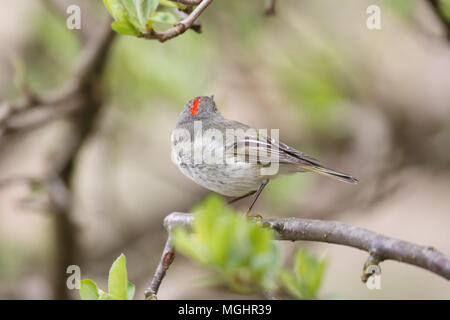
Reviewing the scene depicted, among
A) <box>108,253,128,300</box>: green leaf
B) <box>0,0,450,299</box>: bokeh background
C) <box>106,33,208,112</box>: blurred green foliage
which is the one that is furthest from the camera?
<box>0,0,450,299</box>: bokeh background

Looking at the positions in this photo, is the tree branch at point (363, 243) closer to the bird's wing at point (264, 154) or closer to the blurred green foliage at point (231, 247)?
the blurred green foliage at point (231, 247)

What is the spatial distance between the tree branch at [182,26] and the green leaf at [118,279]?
0.50 metres

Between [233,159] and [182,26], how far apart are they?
476mm

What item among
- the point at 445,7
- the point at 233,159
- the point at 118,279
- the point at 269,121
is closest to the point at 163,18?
the point at 233,159

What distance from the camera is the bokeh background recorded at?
113 inches

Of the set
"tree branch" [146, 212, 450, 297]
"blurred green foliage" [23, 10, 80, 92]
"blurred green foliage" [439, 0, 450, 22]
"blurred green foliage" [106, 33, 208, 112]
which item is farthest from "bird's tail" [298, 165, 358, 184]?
"blurred green foliage" [23, 10, 80, 92]

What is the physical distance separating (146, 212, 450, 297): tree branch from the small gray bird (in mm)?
277

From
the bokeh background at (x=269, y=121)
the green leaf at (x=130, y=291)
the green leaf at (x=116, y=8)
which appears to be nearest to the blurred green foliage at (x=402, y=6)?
the bokeh background at (x=269, y=121)

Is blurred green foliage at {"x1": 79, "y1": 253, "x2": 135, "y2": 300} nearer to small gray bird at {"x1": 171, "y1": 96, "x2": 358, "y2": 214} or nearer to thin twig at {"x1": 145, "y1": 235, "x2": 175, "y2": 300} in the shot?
thin twig at {"x1": 145, "y1": 235, "x2": 175, "y2": 300}

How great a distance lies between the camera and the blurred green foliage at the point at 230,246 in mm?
849

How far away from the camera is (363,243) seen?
1006 mm

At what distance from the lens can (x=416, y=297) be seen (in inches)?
120

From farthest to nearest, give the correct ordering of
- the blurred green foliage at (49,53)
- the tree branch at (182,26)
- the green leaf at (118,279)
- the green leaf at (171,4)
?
the blurred green foliage at (49,53)
the green leaf at (171,4)
the tree branch at (182,26)
the green leaf at (118,279)
